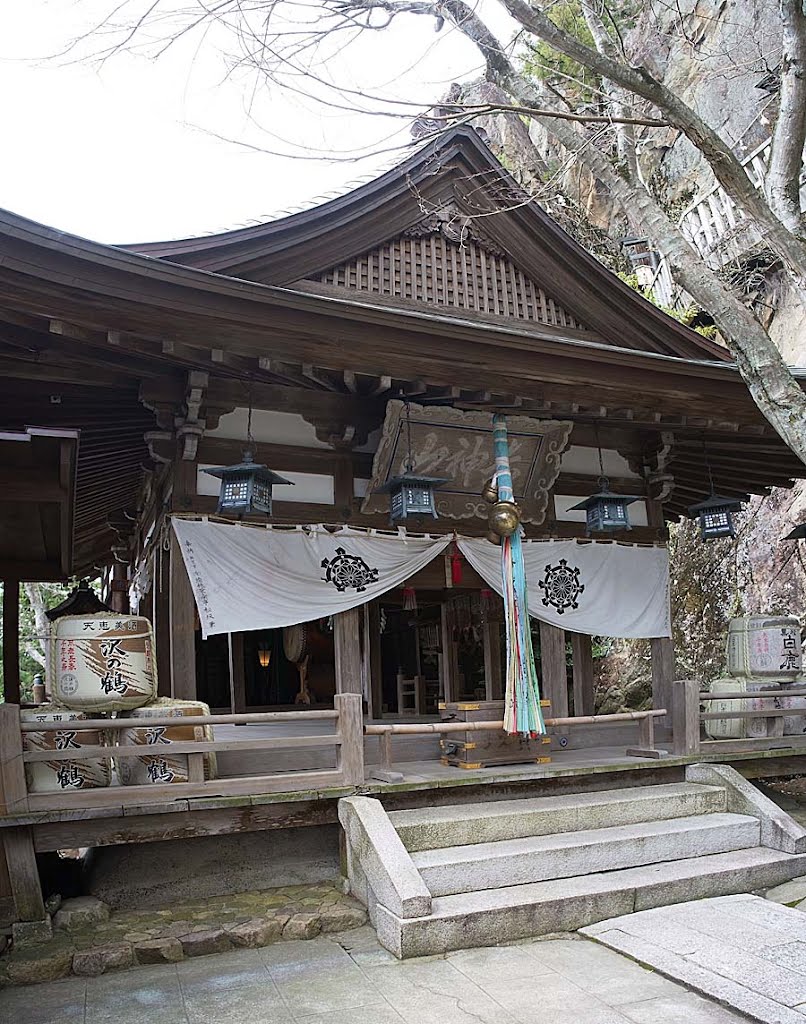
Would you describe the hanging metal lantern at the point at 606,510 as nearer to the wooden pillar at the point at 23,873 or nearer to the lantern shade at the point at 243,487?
the lantern shade at the point at 243,487

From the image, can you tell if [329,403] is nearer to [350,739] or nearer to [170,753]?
[350,739]

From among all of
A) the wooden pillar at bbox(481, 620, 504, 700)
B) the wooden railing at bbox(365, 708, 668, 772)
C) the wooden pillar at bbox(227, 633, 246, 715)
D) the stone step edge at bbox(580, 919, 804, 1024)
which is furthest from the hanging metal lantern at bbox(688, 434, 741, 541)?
the wooden pillar at bbox(227, 633, 246, 715)

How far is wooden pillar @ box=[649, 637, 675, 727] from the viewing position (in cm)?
930

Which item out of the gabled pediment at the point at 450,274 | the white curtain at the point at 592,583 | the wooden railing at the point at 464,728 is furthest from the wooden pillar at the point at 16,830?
the gabled pediment at the point at 450,274

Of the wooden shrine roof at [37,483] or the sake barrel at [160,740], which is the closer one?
the wooden shrine roof at [37,483]

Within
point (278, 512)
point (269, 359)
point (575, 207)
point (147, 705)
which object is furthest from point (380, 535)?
point (575, 207)

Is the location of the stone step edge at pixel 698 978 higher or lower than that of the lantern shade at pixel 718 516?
lower

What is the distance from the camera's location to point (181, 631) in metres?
7.13

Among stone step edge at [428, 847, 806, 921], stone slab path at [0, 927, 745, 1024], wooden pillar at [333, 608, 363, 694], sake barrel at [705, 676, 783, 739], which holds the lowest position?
stone slab path at [0, 927, 745, 1024]

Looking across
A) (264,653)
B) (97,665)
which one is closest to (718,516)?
(97,665)

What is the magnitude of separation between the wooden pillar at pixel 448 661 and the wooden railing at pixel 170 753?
5.19m

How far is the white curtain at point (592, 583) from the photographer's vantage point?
8.54 meters

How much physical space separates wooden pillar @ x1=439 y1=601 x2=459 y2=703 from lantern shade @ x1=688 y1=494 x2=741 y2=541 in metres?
4.22

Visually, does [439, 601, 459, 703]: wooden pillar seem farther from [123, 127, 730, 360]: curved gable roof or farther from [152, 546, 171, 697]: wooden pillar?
[123, 127, 730, 360]: curved gable roof
